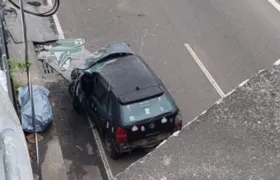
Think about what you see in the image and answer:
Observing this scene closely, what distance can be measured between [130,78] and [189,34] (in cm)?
532

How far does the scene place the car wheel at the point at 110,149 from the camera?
1311 centimetres

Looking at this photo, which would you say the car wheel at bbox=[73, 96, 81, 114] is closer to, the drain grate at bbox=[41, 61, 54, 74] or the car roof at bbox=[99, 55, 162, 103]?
the car roof at bbox=[99, 55, 162, 103]

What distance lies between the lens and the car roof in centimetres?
1279

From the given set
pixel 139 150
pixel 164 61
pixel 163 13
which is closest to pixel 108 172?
pixel 139 150

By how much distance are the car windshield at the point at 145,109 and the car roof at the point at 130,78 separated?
0.16m

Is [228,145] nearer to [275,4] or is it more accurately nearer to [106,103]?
[106,103]

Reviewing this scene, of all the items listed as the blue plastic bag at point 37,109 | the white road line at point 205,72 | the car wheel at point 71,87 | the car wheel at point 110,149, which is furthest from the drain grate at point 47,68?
the white road line at point 205,72

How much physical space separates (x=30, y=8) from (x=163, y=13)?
4.45m

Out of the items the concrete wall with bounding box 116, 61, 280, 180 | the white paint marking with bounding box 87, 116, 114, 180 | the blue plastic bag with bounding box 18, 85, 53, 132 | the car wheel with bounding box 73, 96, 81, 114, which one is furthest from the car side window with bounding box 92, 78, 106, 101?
the concrete wall with bounding box 116, 61, 280, 180

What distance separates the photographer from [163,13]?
62.9 ft

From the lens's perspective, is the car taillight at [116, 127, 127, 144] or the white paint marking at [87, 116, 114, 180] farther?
the white paint marking at [87, 116, 114, 180]

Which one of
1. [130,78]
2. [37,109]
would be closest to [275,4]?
[130,78]

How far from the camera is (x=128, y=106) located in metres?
12.6

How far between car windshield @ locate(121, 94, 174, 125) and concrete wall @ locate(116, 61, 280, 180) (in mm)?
7416
